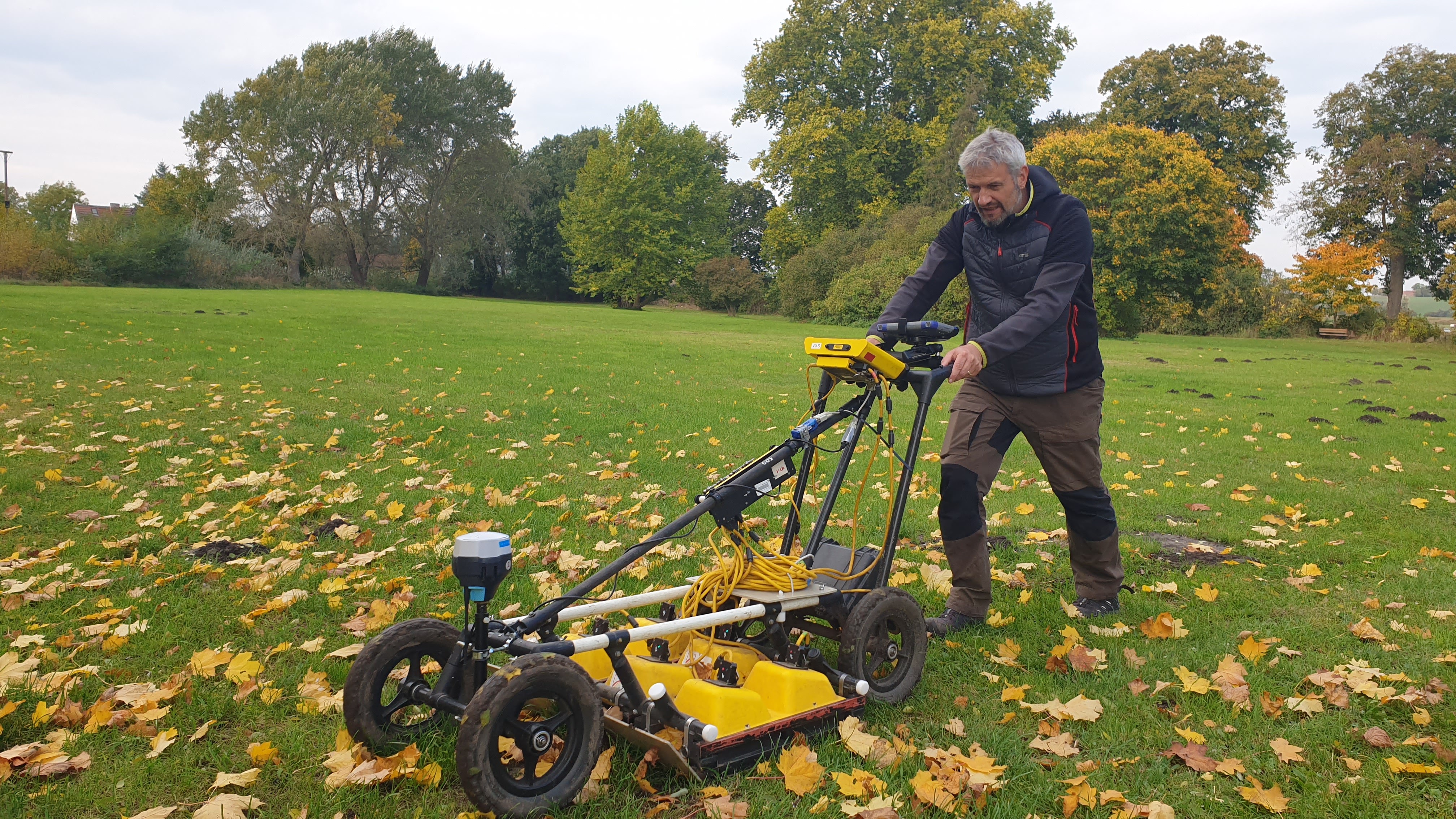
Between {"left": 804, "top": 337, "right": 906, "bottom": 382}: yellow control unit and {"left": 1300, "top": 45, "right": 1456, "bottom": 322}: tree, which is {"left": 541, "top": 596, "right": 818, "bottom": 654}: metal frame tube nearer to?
{"left": 804, "top": 337, "right": 906, "bottom": 382}: yellow control unit

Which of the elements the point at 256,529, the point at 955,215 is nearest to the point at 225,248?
the point at 256,529

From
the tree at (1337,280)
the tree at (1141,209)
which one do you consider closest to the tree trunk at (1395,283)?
the tree at (1337,280)

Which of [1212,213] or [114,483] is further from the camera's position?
[1212,213]

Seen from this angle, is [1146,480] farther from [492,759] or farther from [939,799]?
[492,759]


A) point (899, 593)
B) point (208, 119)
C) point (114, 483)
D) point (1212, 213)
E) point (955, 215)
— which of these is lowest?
point (114, 483)

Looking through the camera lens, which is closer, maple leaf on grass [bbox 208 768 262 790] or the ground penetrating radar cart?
the ground penetrating radar cart

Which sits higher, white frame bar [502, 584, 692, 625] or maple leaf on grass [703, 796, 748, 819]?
white frame bar [502, 584, 692, 625]

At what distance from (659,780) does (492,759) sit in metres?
0.66

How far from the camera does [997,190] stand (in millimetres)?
4070

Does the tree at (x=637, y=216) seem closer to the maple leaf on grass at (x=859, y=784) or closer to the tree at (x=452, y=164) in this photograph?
the tree at (x=452, y=164)

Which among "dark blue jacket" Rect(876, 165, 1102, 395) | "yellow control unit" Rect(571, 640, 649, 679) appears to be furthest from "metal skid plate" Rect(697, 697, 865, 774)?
"dark blue jacket" Rect(876, 165, 1102, 395)

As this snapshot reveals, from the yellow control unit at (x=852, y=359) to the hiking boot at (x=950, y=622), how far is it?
1.29 metres

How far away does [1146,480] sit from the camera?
7754mm

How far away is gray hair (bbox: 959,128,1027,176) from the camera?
4.01 meters
